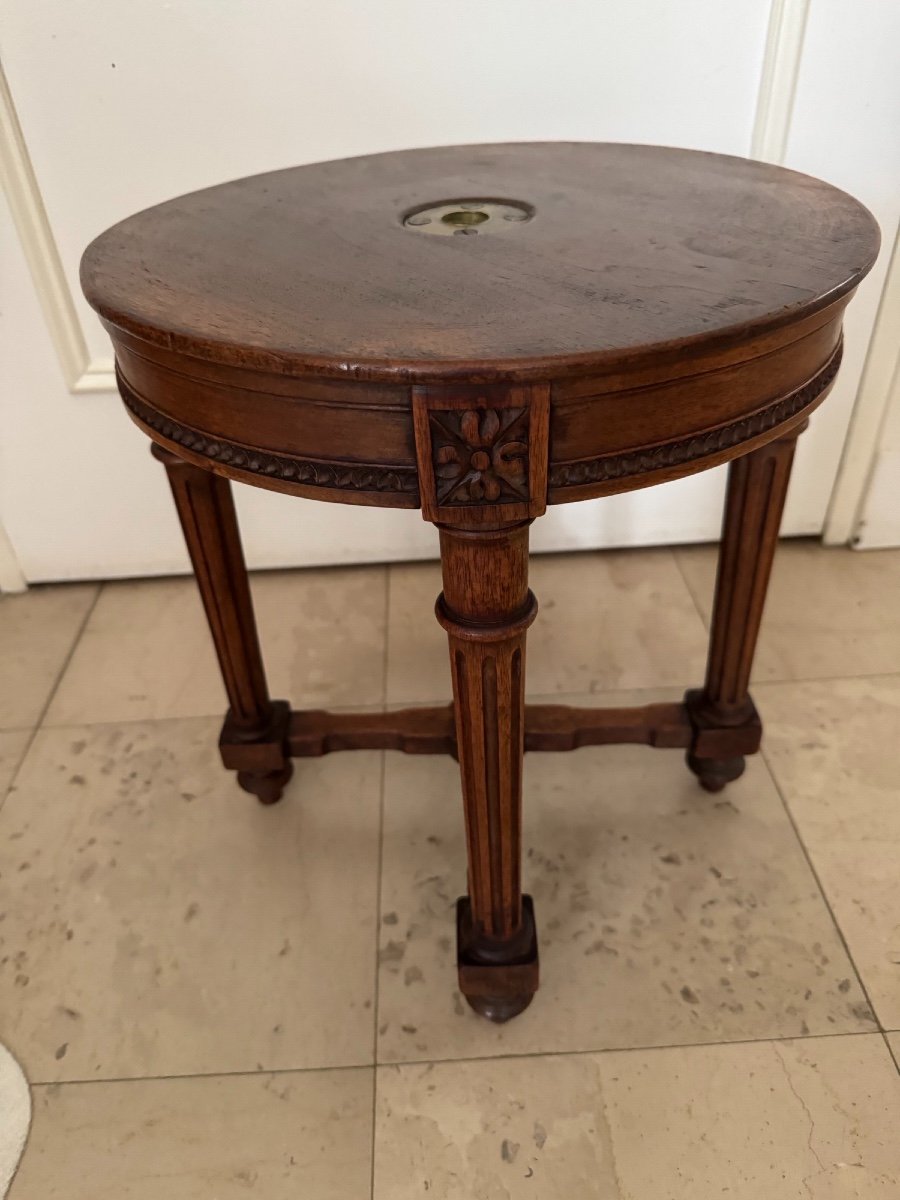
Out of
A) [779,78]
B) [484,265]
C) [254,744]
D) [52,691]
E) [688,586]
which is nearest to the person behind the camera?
[484,265]

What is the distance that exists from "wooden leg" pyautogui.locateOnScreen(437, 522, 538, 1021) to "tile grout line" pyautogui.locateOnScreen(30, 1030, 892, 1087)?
0.05 metres

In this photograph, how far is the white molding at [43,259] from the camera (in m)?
1.26

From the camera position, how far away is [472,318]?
0.58 meters

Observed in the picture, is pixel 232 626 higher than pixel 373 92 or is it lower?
lower

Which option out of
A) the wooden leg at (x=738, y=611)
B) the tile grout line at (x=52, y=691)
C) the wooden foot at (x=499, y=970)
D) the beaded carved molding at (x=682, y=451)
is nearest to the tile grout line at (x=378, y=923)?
the wooden foot at (x=499, y=970)

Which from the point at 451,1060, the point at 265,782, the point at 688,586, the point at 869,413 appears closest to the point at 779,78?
the point at 869,413

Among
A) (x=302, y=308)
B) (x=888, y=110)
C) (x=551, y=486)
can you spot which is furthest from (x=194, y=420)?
(x=888, y=110)

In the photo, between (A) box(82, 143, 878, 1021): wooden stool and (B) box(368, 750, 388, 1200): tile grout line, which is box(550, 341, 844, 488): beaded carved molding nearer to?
(A) box(82, 143, 878, 1021): wooden stool

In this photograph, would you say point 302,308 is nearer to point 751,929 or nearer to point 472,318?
point 472,318

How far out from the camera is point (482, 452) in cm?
56

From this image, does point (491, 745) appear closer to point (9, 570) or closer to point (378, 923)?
point (378, 923)

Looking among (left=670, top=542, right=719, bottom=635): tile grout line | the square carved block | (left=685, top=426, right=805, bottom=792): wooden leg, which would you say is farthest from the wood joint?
(left=670, top=542, right=719, bottom=635): tile grout line

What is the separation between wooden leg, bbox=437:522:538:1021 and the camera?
2.10ft

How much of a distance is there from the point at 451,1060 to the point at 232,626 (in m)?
0.51
